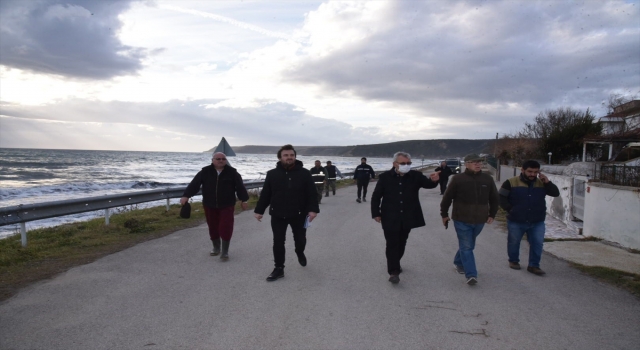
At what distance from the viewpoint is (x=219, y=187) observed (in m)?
7.32

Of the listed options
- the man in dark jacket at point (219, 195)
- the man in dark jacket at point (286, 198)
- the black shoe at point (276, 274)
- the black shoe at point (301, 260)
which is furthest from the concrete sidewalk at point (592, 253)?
the man in dark jacket at point (219, 195)

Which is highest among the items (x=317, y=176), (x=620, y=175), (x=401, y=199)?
(x=620, y=175)

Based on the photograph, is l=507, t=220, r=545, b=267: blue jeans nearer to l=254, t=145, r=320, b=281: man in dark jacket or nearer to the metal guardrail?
l=254, t=145, r=320, b=281: man in dark jacket

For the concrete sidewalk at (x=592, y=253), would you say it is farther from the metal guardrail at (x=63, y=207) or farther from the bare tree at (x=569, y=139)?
the bare tree at (x=569, y=139)

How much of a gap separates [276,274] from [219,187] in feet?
6.57

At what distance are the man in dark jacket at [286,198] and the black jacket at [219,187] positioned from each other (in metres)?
1.03

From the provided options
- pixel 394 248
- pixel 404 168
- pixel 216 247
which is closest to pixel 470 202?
pixel 404 168

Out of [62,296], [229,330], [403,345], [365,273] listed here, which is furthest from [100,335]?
[365,273]

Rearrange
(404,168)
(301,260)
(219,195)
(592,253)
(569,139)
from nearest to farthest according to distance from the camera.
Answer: (404,168)
(301,260)
(219,195)
(592,253)
(569,139)

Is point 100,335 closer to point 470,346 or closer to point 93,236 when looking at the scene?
point 470,346

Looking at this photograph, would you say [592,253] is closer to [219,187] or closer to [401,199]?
[401,199]

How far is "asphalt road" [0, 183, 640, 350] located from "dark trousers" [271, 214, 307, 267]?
11.6 inches

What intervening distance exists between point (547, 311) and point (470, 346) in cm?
145

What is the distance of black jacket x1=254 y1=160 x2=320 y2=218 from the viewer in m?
6.28
